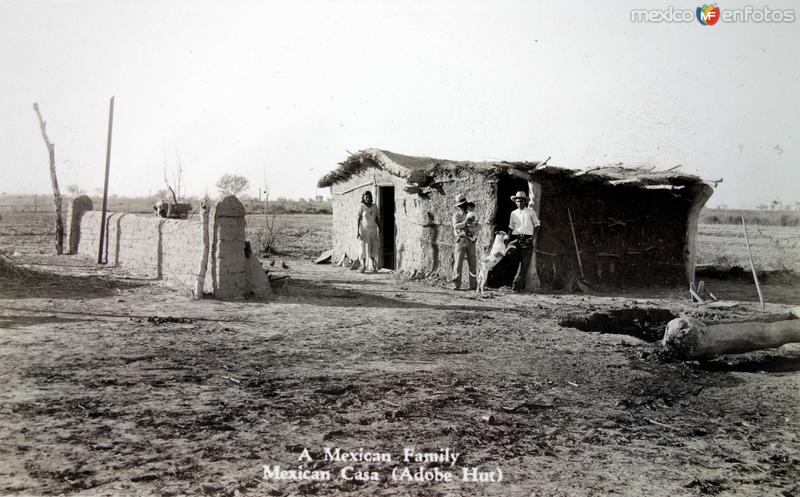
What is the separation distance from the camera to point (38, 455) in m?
3.28

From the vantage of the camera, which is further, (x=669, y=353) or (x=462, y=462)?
(x=669, y=353)

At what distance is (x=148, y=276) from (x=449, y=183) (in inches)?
243

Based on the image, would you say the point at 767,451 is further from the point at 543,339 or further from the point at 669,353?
the point at 543,339

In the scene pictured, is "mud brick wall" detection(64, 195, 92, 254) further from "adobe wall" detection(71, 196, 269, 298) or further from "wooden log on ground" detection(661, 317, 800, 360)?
"wooden log on ground" detection(661, 317, 800, 360)

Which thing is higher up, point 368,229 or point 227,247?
point 368,229

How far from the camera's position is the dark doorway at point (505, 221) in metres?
11.4

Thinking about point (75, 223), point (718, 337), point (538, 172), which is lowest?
point (718, 337)

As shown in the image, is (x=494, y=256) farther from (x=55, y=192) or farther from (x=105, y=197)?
(x=55, y=192)

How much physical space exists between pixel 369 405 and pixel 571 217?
321 inches

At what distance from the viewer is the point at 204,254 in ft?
29.6

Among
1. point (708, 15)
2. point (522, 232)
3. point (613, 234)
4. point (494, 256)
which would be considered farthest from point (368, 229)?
point (708, 15)

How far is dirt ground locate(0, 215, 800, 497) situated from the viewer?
10.5 feet

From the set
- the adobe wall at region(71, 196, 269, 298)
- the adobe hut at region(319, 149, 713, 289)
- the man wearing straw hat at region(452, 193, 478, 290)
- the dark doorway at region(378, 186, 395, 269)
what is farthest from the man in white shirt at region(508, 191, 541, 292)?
the adobe wall at region(71, 196, 269, 298)

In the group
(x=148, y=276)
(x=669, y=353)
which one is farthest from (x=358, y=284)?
(x=669, y=353)
